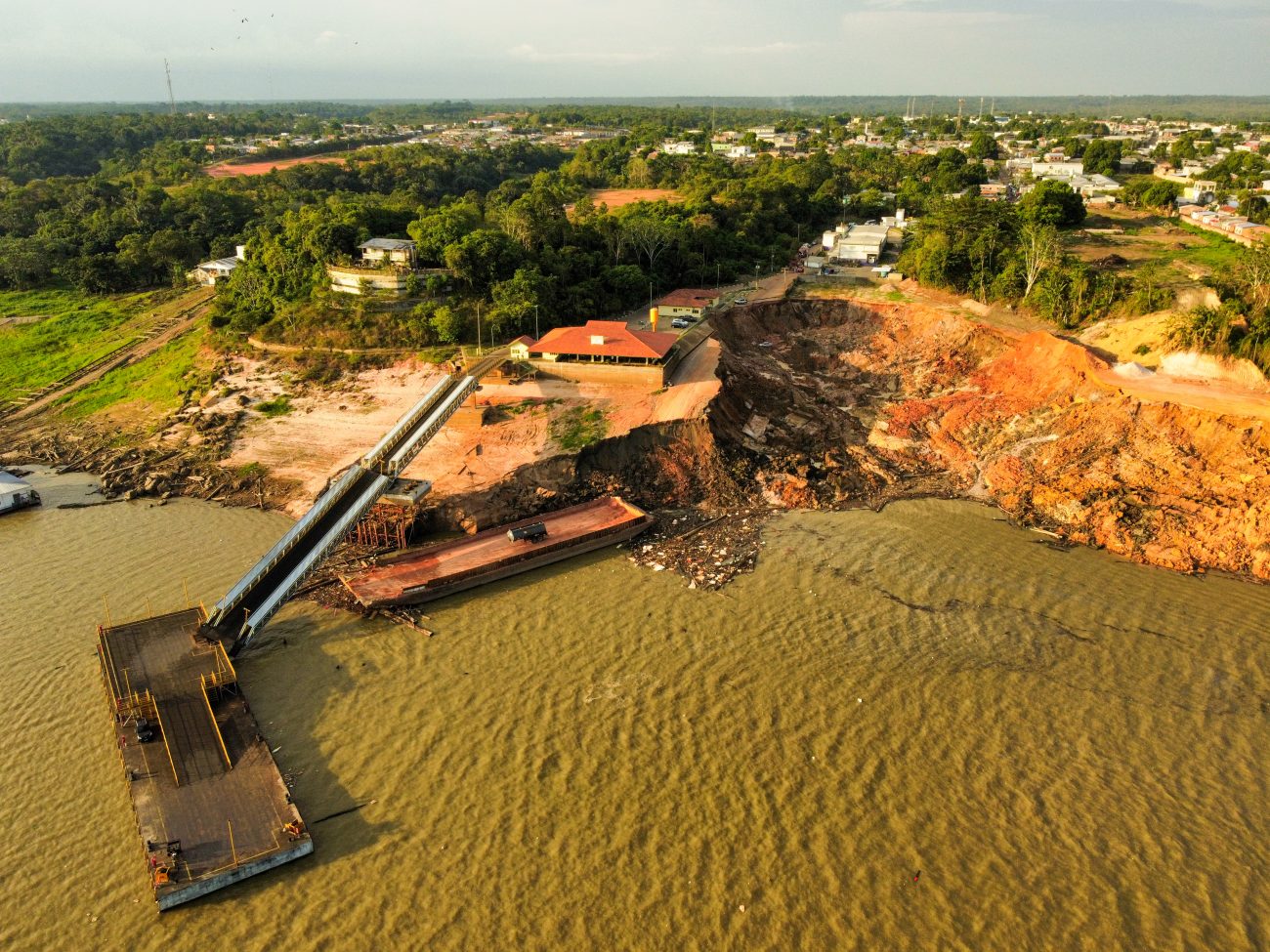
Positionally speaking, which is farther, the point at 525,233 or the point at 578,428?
the point at 525,233

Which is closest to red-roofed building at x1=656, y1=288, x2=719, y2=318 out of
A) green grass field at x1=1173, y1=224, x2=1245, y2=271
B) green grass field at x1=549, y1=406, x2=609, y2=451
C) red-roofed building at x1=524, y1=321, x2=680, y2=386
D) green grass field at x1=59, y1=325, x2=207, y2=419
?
red-roofed building at x1=524, y1=321, x2=680, y2=386

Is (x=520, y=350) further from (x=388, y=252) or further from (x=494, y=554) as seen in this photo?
(x=494, y=554)

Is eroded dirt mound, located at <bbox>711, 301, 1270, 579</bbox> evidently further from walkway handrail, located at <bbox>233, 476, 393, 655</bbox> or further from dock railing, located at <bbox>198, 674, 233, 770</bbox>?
dock railing, located at <bbox>198, 674, 233, 770</bbox>

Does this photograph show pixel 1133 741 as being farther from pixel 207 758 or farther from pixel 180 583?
pixel 180 583

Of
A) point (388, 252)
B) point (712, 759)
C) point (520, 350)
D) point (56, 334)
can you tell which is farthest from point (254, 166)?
point (712, 759)

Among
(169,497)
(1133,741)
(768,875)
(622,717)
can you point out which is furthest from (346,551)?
(1133,741)
